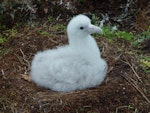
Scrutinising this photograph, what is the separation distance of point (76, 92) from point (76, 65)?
0.98 feet

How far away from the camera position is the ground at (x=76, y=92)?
527cm

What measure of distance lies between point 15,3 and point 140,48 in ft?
6.82

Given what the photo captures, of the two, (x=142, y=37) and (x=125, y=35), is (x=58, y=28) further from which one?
(x=142, y=37)

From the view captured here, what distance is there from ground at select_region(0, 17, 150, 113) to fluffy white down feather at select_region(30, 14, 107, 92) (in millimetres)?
90

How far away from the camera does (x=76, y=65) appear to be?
5.46m

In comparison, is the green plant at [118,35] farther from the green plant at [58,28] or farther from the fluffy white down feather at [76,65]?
the fluffy white down feather at [76,65]

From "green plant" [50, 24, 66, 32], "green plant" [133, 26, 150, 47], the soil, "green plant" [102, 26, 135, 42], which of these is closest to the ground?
the soil

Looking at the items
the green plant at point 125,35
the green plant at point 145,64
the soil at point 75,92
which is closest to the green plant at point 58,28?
the soil at point 75,92

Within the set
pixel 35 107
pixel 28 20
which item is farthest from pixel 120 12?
pixel 35 107

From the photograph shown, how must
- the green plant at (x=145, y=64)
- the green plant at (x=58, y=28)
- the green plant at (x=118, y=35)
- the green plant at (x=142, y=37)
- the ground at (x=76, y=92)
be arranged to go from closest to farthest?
the ground at (x=76, y=92) → the green plant at (x=145, y=64) → the green plant at (x=142, y=37) → the green plant at (x=118, y=35) → the green plant at (x=58, y=28)

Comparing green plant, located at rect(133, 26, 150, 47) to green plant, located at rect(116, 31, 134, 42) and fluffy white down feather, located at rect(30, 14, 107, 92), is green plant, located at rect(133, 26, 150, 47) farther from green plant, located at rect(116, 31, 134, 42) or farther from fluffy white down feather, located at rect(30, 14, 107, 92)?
fluffy white down feather, located at rect(30, 14, 107, 92)

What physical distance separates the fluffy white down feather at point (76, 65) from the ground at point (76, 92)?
90 mm

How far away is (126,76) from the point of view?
568 centimetres

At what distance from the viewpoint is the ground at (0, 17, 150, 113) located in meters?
5.27
